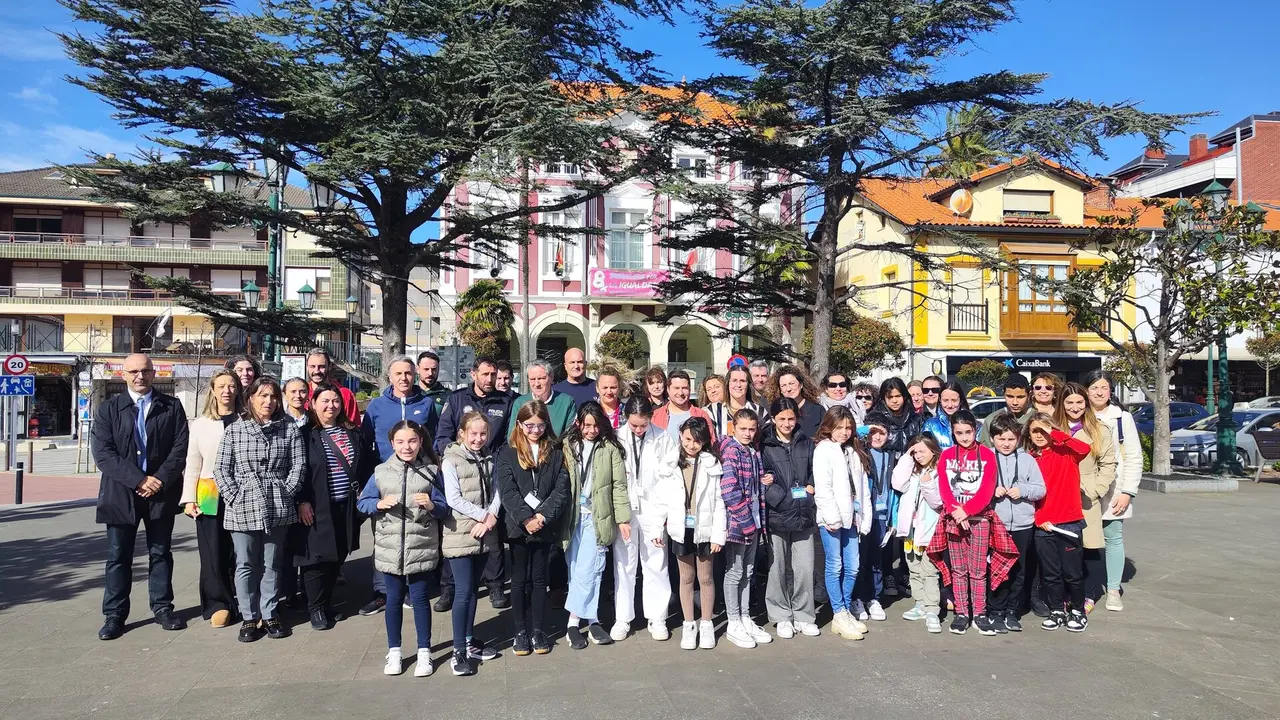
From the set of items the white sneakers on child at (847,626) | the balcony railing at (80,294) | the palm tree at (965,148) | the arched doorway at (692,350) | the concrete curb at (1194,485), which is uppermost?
the balcony railing at (80,294)

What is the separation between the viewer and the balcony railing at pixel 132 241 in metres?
41.5

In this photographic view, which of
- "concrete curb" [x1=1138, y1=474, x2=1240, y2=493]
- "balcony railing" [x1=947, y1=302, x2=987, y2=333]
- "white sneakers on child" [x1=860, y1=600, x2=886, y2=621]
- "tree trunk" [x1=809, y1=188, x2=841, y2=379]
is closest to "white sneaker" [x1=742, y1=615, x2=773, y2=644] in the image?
"white sneakers on child" [x1=860, y1=600, x2=886, y2=621]

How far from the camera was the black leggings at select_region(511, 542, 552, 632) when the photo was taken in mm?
5719

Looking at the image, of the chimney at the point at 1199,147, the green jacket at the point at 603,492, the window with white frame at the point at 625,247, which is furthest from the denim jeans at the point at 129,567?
the chimney at the point at 1199,147

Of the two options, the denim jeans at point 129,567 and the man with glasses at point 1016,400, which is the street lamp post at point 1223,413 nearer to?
the man with glasses at point 1016,400

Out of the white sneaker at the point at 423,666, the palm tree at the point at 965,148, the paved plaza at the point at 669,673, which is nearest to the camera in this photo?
the paved plaza at the point at 669,673

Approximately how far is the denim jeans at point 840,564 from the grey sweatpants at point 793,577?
14cm

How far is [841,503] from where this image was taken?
6188 mm

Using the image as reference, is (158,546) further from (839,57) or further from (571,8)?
(839,57)

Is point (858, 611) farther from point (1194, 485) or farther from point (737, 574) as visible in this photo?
point (1194, 485)

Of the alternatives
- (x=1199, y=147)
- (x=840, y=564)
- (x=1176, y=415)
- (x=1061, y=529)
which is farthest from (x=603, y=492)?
(x=1199, y=147)

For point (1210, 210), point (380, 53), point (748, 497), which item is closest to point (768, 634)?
point (748, 497)

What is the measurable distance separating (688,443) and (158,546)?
3899mm

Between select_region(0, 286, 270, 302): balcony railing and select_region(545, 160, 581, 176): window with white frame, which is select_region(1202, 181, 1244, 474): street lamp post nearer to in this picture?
select_region(545, 160, 581, 176): window with white frame
